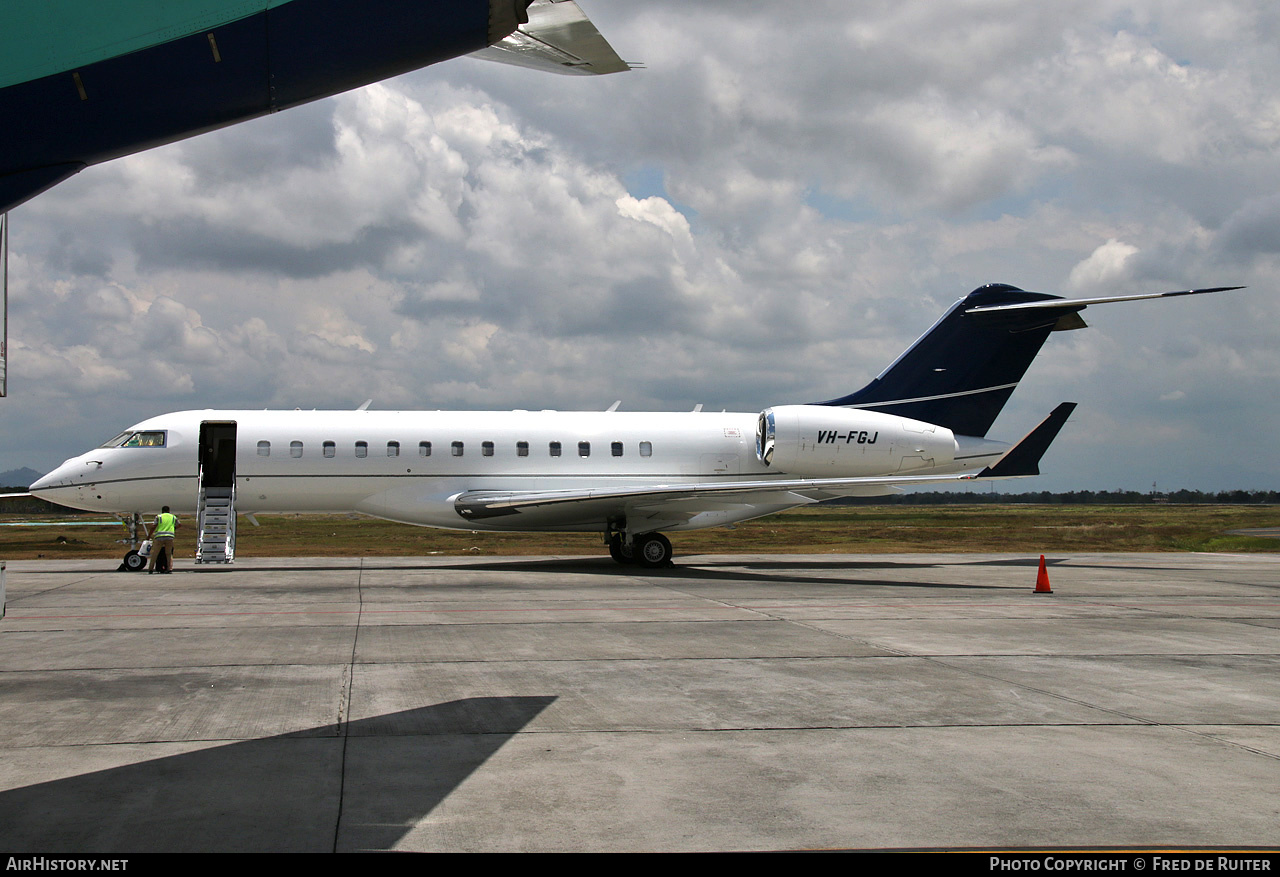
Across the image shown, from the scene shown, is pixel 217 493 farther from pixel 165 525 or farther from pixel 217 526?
pixel 165 525

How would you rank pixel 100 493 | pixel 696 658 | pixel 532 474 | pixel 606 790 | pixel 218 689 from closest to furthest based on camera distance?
1. pixel 606 790
2. pixel 218 689
3. pixel 696 658
4. pixel 100 493
5. pixel 532 474

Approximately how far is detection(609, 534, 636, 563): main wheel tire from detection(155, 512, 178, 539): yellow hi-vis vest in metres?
9.33

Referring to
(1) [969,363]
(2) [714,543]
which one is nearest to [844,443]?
(1) [969,363]

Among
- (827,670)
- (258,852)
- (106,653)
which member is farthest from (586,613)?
(258,852)

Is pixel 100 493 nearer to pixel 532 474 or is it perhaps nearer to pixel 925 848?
pixel 532 474

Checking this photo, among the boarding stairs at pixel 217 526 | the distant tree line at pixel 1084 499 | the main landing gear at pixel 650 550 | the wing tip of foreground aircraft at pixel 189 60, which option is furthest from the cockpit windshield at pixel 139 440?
the distant tree line at pixel 1084 499

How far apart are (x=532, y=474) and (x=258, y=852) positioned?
1757 centimetres

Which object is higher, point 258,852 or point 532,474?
point 532,474

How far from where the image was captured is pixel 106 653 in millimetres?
9742

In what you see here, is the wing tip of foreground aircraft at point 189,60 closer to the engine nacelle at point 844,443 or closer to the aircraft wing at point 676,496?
the aircraft wing at point 676,496

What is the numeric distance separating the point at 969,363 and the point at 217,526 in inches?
673

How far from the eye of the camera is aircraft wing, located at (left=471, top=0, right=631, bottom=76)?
536 cm

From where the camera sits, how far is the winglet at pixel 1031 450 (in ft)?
63.9

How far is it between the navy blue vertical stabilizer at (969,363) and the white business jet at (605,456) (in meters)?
0.03
